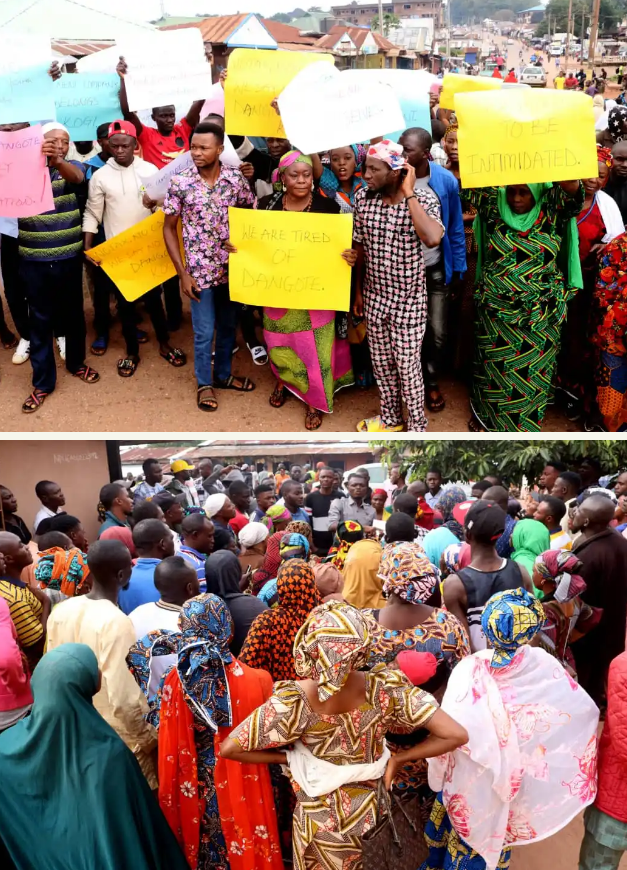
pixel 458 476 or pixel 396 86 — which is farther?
pixel 458 476

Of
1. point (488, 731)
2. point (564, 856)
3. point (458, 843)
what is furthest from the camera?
point (564, 856)

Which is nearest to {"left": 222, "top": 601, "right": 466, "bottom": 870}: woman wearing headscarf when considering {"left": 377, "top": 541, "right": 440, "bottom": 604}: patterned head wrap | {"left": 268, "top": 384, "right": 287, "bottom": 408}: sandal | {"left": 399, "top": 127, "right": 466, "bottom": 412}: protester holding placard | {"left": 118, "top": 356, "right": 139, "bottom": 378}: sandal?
{"left": 377, "top": 541, "right": 440, "bottom": 604}: patterned head wrap

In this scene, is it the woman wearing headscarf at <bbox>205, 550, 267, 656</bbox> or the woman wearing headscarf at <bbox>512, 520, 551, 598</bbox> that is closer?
the woman wearing headscarf at <bbox>205, 550, 267, 656</bbox>

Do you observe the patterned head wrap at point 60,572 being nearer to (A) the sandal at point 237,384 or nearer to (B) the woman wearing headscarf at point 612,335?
(A) the sandal at point 237,384

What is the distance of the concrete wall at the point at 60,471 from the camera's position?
261 inches

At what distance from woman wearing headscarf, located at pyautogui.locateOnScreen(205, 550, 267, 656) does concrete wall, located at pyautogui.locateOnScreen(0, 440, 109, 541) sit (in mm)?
3410

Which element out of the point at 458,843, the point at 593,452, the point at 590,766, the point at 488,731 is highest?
the point at 488,731

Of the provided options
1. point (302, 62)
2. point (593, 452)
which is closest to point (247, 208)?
point (302, 62)

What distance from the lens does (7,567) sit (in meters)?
3.87

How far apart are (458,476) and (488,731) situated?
5.51m

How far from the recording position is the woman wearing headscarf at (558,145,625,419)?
166 inches

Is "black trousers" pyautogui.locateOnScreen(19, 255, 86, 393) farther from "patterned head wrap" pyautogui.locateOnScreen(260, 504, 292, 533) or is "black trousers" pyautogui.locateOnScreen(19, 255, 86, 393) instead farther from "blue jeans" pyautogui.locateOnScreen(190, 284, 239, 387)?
"patterned head wrap" pyautogui.locateOnScreen(260, 504, 292, 533)

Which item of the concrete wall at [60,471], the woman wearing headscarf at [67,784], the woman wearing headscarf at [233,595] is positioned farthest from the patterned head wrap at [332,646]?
the concrete wall at [60,471]

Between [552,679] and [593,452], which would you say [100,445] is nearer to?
[593,452]
